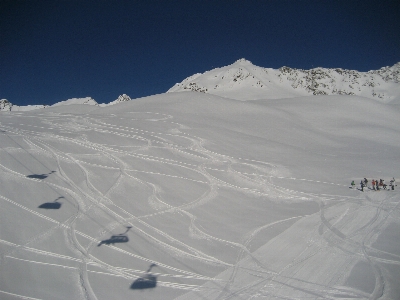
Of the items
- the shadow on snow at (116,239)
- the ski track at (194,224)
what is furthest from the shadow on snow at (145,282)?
the shadow on snow at (116,239)

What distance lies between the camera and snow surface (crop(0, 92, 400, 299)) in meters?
6.57

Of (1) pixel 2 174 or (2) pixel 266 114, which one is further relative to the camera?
(2) pixel 266 114

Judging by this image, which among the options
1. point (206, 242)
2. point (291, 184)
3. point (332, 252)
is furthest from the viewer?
point (291, 184)

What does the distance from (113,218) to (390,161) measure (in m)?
21.4

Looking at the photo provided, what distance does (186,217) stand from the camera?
34.2ft

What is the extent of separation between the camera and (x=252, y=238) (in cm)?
910

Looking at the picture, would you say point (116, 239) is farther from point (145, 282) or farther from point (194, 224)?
point (194, 224)

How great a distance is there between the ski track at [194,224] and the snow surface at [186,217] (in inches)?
1.9

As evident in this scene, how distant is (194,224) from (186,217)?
0.60 meters

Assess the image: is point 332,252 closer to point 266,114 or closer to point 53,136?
point 53,136

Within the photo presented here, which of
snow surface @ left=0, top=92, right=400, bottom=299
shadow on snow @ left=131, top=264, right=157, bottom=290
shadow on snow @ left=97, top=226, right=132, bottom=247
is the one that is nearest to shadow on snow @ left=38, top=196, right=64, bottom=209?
snow surface @ left=0, top=92, right=400, bottom=299

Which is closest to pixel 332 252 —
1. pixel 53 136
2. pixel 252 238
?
pixel 252 238

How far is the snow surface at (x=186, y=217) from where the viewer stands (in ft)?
21.6

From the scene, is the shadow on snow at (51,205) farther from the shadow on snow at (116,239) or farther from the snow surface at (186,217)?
the shadow on snow at (116,239)
